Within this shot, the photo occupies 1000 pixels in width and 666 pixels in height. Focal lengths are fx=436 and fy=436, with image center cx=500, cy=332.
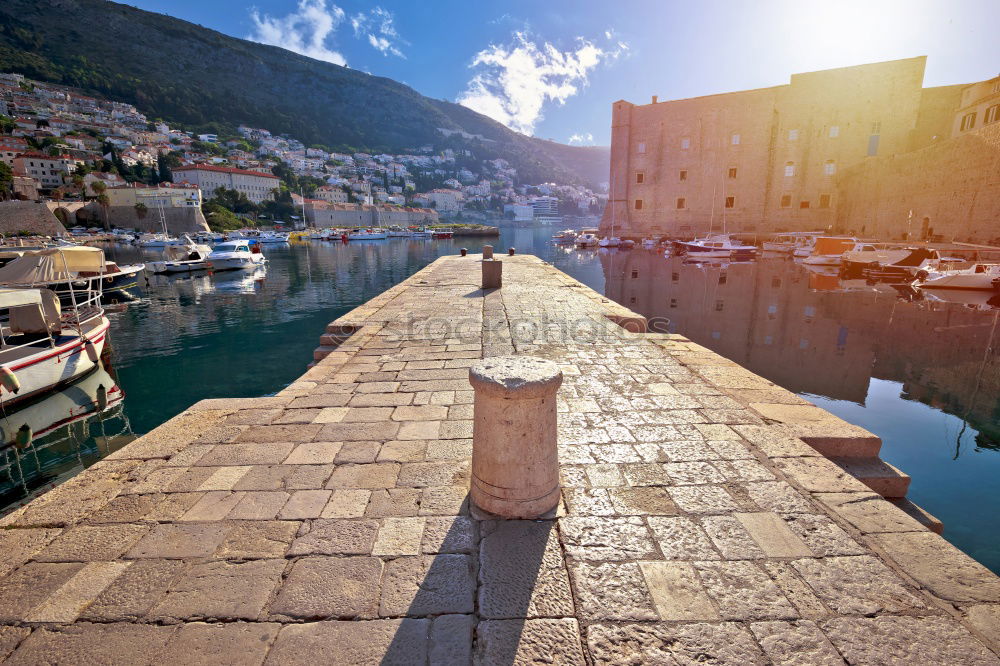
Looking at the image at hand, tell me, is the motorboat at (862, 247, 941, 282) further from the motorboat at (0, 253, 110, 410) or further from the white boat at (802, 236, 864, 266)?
the motorboat at (0, 253, 110, 410)

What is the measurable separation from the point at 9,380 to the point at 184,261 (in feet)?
79.5

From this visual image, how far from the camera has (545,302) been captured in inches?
340

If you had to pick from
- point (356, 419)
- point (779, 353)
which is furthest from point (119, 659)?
point (779, 353)

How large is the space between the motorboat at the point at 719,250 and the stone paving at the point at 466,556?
30590mm

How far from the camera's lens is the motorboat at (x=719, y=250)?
30641mm

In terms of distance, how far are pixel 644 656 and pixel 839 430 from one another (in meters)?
2.71

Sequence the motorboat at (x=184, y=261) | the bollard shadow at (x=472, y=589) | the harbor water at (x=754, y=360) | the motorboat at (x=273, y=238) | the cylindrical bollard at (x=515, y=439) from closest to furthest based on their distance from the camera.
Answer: the bollard shadow at (x=472, y=589), the cylindrical bollard at (x=515, y=439), the harbor water at (x=754, y=360), the motorboat at (x=184, y=261), the motorboat at (x=273, y=238)

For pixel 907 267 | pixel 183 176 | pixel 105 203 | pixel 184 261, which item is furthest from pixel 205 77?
pixel 907 267

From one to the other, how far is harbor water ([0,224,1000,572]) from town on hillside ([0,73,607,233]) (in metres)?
41.0

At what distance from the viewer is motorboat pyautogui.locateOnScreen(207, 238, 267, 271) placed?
2783 centimetres

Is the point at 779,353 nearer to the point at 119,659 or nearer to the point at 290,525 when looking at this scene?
the point at 290,525

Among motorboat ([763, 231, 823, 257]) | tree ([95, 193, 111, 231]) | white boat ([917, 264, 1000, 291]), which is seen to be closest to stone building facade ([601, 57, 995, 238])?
motorboat ([763, 231, 823, 257])

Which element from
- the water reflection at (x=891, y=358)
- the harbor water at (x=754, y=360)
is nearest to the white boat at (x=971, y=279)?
the water reflection at (x=891, y=358)

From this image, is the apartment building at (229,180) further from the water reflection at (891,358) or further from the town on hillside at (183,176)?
the water reflection at (891,358)
